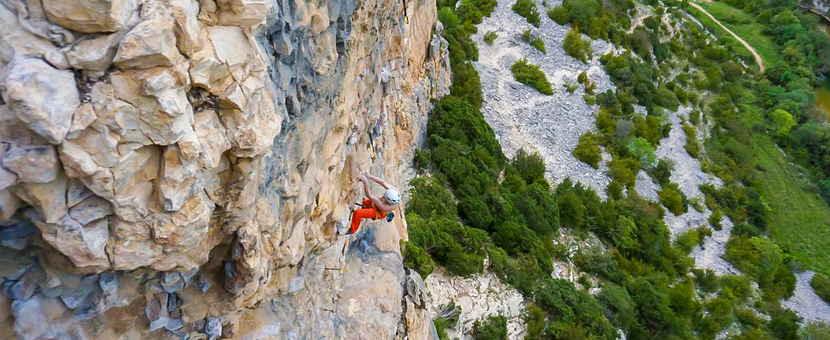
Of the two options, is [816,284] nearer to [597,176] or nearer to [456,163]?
[597,176]

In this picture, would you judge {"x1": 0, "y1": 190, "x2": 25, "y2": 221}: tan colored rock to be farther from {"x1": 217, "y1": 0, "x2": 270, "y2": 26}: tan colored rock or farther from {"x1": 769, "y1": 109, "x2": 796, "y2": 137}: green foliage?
{"x1": 769, "y1": 109, "x2": 796, "y2": 137}: green foliage

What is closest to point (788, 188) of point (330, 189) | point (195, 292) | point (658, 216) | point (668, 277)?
point (658, 216)

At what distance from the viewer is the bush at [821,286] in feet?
81.6

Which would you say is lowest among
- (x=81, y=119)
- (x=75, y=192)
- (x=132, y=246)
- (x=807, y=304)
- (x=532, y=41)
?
(x=807, y=304)

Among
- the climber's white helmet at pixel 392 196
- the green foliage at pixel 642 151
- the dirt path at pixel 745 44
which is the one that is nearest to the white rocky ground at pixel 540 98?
the green foliage at pixel 642 151

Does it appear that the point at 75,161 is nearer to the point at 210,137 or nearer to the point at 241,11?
the point at 210,137

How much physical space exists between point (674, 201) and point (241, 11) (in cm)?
2479

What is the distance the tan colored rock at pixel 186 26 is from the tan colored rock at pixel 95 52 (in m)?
0.38

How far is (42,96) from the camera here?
2990 millimetres

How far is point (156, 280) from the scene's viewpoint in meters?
4.38

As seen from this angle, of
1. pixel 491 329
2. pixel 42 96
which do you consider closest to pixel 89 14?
pixel 42 96

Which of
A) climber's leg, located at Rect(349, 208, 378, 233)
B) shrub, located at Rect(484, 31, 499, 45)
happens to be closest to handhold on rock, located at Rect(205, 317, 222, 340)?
climber's leg, located at Rect(349, 208, 378, 233)

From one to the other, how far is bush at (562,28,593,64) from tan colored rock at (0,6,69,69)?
27417 millimetres

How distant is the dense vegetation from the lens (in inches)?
585
